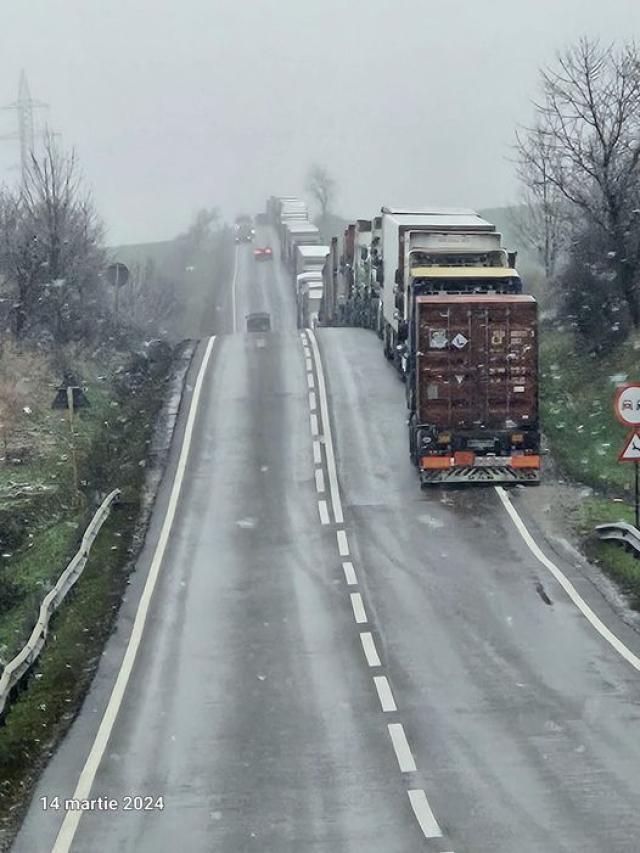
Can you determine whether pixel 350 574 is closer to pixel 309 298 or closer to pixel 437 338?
pixel 437 338

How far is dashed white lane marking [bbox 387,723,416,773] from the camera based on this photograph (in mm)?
11922

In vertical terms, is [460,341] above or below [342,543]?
above

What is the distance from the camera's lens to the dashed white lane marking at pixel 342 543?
68.9ft

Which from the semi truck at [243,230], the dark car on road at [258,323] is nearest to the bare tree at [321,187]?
the semi truck at [243,230]

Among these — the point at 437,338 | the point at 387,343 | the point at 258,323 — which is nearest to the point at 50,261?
the point at 387,343

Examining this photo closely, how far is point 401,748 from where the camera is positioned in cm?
1245

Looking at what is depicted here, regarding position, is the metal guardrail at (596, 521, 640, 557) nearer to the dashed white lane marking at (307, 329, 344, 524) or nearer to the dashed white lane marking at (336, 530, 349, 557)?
the dashed white lane marking at (336, 530, 349, 557)

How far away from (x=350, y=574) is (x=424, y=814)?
356 inches

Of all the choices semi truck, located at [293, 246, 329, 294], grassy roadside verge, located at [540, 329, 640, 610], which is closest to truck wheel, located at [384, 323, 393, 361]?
grassy roadside verge, located at [540, 329, 640, 610]

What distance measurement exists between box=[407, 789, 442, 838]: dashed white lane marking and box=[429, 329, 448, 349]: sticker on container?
14592 millimetres

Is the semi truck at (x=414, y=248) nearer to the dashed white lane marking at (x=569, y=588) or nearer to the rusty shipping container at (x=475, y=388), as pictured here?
the rusty shipping container at (x=475, y=388)

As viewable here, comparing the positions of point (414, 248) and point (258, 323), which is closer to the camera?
point (414, 248)

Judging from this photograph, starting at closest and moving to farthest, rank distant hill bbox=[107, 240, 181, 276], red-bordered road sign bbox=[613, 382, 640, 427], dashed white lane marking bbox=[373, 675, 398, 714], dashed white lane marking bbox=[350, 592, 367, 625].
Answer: dashed white lane marking bbox=[373, 675, 398, 714]
dashed white lane marking bbox=[350, 592, 367, 625]
red-bordered road sign bbox=[613, 382, 640, 427]
distant hill bbox=[107, 240, 181, 276]

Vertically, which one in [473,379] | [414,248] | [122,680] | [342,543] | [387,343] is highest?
[414,248]
